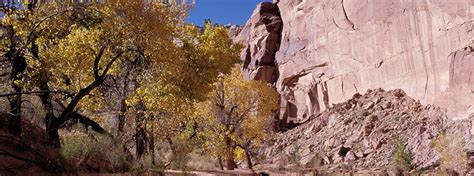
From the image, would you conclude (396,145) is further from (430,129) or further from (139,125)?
(139,125)

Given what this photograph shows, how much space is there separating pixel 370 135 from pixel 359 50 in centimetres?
868

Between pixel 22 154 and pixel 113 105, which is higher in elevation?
pixel 113 105

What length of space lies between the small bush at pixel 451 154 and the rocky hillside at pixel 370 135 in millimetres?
279

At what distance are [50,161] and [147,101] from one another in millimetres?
5135

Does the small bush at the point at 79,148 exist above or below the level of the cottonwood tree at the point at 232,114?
below

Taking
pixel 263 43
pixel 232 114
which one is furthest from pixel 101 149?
pixel 263 43

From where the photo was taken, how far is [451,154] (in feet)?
83.0

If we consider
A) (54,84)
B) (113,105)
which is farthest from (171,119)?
(54,84)

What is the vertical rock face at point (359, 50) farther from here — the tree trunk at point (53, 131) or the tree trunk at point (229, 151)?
the tree trunk at point (53, 131)

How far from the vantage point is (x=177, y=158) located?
1811cm

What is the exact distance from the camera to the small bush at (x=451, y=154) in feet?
80.9

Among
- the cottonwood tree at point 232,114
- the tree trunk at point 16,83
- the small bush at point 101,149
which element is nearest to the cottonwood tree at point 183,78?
the small bush at point 101,149

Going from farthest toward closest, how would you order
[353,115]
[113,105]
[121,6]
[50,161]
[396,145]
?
[353,115]
[396,145]
[113,105]
[121,6]
[50,161]

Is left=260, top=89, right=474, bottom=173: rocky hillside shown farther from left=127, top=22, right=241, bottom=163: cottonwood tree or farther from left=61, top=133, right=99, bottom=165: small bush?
left=61, top=133, right=99, bottom=165: small bush
